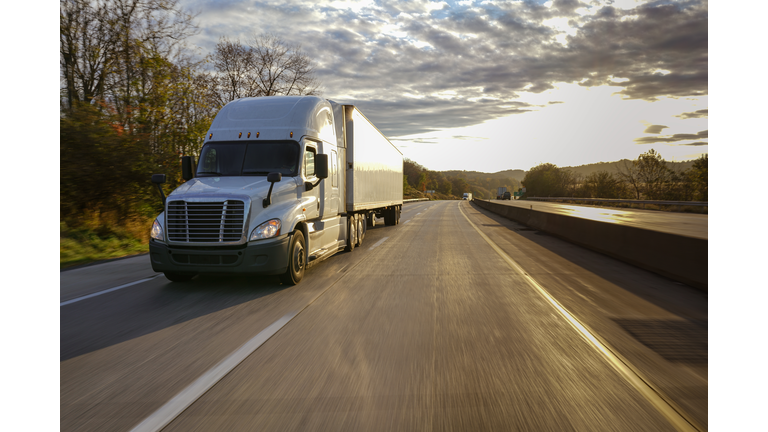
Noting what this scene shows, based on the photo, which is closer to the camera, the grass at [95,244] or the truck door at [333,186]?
the truck door at [333,186]

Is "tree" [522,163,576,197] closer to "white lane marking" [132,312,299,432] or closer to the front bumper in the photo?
the front bumper

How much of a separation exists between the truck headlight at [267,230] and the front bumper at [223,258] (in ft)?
0.34

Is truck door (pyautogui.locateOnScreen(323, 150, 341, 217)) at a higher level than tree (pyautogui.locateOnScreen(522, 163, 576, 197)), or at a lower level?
lower

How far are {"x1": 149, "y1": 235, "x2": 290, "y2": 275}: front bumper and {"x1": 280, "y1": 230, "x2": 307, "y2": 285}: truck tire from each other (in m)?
0.38

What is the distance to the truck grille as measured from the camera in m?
7.64

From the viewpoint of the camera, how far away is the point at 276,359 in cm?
457

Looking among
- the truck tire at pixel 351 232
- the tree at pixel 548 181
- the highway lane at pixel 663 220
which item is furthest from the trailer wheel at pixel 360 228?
the tree at pixel 548 181

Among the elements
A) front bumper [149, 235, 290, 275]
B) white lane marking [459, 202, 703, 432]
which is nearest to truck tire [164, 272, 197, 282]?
front bumper [149, 235, 290, 275]

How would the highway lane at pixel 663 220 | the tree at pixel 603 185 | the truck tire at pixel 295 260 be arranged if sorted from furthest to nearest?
the tree at pixel 603 185
the highway lane at pixel 663 220
the truck tire at pixel 295 260

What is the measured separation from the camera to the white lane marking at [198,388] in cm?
328

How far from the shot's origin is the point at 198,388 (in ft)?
12.7

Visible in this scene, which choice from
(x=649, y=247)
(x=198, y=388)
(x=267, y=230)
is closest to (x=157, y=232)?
(x=267, y=230)

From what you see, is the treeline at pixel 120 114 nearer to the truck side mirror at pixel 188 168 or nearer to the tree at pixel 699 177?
the truck side mirror at pixel 188 168

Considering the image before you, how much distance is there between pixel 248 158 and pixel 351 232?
4.83 metres
